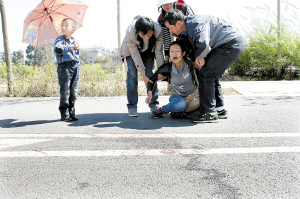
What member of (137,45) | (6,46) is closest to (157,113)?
(137,45)

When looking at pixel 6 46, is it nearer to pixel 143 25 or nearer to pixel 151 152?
pixel 143 25

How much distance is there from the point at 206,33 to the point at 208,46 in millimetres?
168

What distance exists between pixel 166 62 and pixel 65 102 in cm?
165

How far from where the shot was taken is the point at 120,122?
13.3 ft

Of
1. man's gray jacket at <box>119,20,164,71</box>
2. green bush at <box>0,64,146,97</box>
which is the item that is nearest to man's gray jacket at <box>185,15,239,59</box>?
man's gray jacket at <box>119,20,164,71</box>

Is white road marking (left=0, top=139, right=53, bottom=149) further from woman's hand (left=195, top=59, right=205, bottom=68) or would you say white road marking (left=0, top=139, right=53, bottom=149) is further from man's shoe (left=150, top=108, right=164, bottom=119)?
woman's hand (left=195, top=59, right=205, bottom=68)

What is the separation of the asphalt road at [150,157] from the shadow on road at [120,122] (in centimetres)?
1

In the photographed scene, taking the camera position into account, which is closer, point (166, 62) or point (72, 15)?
point (166, 62)

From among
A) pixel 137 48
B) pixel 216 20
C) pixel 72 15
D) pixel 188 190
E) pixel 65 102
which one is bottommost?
pixel 188 190

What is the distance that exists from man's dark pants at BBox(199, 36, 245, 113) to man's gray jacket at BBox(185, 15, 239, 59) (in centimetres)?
9

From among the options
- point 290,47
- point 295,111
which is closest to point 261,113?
point 295,111

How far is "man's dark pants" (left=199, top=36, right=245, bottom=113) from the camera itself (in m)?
3.73

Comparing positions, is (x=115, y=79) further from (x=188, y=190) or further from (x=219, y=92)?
(x=188, y=190)

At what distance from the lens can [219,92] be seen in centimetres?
420
